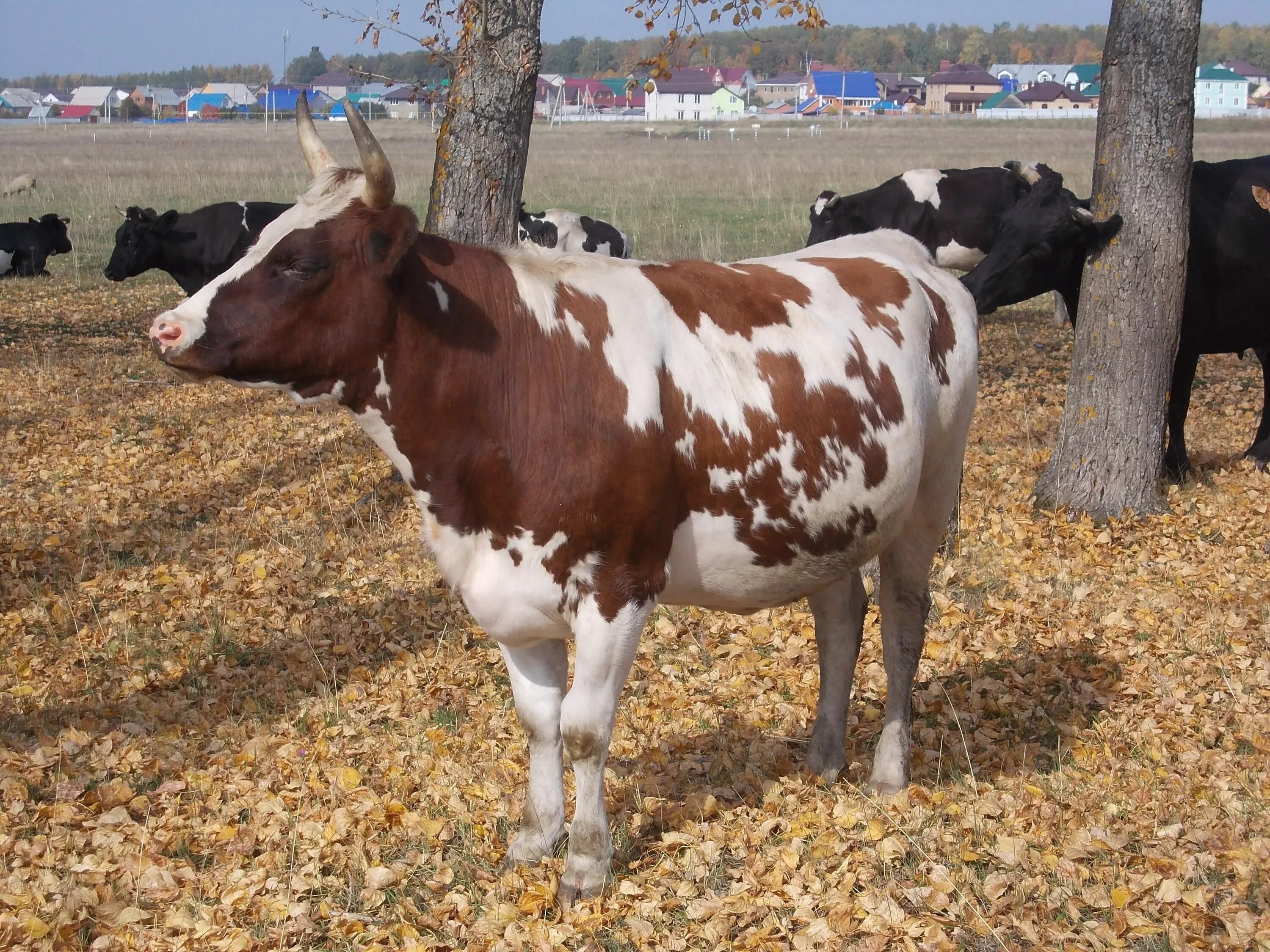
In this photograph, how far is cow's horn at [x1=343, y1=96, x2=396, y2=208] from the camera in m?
3.64

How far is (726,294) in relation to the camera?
15.3ft

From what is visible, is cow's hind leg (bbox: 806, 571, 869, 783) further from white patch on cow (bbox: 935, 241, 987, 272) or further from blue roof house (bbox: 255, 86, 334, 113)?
blue roof house (bbox: 255, 86, 334, 113)

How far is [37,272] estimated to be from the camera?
22203 mm

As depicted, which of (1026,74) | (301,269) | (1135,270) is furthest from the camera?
(1026,74)

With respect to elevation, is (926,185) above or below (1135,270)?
above

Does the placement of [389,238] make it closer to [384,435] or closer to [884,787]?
[384,435]

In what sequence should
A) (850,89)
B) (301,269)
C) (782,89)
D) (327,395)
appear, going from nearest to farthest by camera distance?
(301,269)
(327,395)
(850,89)
(782,89)

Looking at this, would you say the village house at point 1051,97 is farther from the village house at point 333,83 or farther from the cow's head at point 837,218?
the cow's head at point 837,218

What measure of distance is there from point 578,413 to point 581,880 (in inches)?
67.0

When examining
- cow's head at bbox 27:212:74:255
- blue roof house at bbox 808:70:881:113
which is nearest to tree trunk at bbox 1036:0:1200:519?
cow's head at bbox 27:212:74:255

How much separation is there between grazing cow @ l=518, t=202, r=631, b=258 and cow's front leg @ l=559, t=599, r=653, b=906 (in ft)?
49.8

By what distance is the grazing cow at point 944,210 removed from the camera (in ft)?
57.3

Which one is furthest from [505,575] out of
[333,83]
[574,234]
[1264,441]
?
[333,83]

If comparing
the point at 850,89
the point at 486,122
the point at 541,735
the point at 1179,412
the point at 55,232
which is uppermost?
the point at 850,89
